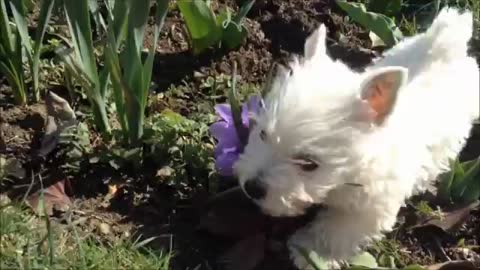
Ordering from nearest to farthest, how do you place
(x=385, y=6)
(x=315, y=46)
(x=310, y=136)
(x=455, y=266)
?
(x=310, y=136)
(x=315, y=46)
(x=455, y=266)
(x=385, y=6)

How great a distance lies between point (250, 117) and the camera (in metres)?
2.66

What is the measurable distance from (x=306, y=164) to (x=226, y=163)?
16.3 inches

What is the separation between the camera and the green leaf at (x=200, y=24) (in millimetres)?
3080

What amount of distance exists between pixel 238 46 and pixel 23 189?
1055 mm

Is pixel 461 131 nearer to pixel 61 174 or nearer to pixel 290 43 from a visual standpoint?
pixel 290 43

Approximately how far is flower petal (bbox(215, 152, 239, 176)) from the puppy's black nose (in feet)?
1.02

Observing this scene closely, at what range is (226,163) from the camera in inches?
108

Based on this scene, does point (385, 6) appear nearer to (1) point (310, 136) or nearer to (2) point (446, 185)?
(2) point (446, 185)

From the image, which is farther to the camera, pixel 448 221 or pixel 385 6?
pixel 385 6

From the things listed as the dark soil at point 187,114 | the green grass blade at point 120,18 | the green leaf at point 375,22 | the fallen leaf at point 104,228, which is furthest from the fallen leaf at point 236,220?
the green leaf at point 375,22

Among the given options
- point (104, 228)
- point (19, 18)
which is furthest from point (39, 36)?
point (104, 228)

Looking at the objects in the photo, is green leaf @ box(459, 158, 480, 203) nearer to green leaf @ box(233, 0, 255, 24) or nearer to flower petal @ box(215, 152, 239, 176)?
flower petal @ box(215, 152, 239, 176)

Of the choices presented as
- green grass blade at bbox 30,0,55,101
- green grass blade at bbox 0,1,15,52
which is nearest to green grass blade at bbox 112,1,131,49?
green grass blade at bbox 30,0,55,101

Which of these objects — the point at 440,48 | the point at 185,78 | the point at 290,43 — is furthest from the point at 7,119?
the point at 440,48
